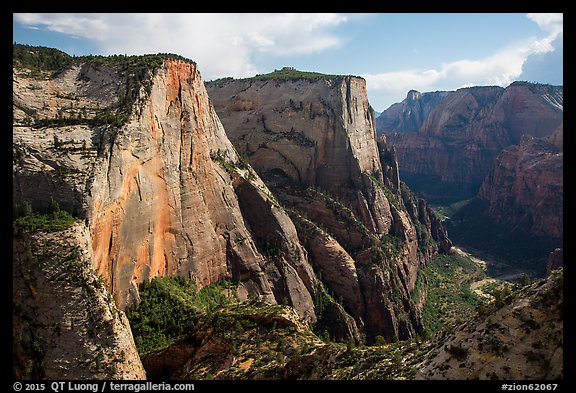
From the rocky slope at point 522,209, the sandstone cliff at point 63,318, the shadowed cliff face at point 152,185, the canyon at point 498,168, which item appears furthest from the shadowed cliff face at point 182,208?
the rocky slope at point 522,209

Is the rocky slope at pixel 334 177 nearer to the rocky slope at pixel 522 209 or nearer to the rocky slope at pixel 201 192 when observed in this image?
the rocky slope at pixel 201 192

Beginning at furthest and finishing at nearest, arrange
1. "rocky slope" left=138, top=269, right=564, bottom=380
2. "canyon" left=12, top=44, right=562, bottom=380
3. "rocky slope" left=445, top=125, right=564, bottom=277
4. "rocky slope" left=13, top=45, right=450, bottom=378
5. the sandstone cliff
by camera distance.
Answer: "rocky slope" left=445, top=125, right=564, bottom=277
"rocky slope" left=13, top=45, right=450, bottom=378
"canyon" left=12, top=44, right=562, bottom=380
the sandstone cliff
"rocky slope" left=138, top=269, right=564, bottom=380

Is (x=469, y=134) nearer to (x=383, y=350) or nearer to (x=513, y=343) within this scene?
(x=383, y=350)

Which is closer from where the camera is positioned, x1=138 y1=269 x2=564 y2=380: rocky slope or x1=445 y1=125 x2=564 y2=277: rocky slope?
x1=138 y1=269 x2=564 y2=380: rocky slope

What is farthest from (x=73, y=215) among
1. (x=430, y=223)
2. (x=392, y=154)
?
(x=430, y=223)

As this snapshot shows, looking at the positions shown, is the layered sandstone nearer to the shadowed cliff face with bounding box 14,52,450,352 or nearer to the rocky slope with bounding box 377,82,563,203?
the rocky slope with bounding box 377,82,563,203

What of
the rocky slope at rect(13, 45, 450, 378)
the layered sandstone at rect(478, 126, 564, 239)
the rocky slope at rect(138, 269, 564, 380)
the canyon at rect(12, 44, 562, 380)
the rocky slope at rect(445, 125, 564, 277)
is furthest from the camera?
the layered sandstone at rect(478, 126, 564, 239)

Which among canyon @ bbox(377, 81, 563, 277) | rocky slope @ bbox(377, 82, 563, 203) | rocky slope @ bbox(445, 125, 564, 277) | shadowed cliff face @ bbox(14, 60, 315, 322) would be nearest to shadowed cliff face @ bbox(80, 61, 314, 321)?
shadowed cliff face @ bbox(14, 60, 315, 322)
